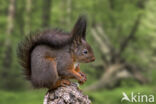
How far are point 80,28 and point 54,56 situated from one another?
288 millimetres

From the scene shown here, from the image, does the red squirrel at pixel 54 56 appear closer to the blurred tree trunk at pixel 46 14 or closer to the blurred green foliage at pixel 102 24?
the blurred green foliage at pixel 102 24

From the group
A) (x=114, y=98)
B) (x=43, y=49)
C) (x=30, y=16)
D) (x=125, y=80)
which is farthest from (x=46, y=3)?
(x=43, y=49)

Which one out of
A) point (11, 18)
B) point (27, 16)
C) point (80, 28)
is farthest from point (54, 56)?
point (27, 16)

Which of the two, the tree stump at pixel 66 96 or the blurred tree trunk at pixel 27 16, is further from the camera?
the blurred tree trunk at pixel 27 16

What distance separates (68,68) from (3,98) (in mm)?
6304

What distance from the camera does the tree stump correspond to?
6.84 ft

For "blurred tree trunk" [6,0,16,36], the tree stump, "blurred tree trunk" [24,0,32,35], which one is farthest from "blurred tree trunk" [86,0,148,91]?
the tree stump

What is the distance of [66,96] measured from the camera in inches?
83.0

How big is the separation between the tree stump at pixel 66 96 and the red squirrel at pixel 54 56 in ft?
0.24

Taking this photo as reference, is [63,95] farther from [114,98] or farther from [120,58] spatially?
[120,58]

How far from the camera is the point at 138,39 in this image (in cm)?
1194

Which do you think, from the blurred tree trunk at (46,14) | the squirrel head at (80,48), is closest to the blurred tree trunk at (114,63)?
the blurred tree trunk at (46,14)

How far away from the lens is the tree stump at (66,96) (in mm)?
2084

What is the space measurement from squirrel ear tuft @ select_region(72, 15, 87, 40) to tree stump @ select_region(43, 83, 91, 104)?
37cm
